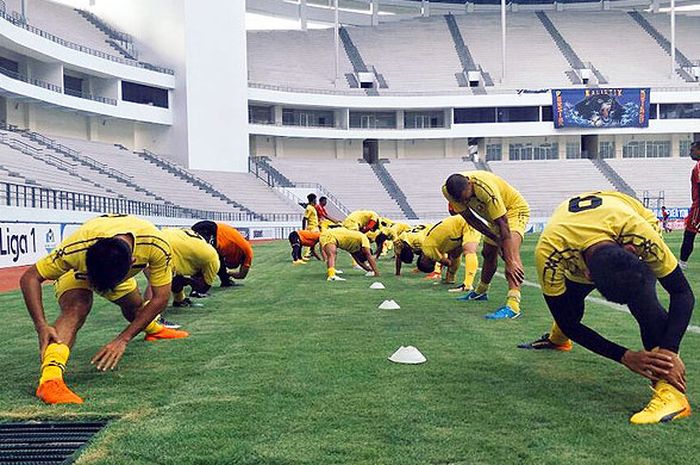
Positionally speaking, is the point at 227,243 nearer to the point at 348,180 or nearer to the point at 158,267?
the point at 158,267

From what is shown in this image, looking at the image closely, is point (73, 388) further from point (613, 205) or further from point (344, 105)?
point (344, 105)

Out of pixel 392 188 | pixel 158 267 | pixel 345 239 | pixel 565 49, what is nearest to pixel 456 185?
pixel 158 267

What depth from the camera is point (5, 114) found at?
35.2m

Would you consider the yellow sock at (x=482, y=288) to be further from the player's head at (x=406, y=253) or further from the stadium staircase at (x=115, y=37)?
the stadium staircase at (x=115, y=37)

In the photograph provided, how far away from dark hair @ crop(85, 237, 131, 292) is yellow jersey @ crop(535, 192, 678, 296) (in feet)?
8.34

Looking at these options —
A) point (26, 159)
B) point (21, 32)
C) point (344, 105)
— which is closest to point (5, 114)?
point (21, 32)

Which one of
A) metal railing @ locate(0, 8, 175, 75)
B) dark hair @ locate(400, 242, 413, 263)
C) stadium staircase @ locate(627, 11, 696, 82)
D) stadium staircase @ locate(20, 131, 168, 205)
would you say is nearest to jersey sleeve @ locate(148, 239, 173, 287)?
dark hair @ locate(400, 242, 413, 263)

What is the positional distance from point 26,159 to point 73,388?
26359 mm

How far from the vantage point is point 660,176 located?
4900 cm

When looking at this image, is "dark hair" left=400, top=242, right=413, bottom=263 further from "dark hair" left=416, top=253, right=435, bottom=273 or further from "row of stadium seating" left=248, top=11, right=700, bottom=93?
"row of stadium seating" left=248, top=11, right=700, bottom=93

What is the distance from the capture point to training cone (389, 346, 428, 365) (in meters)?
5.04

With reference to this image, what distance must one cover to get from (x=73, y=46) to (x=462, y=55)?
105 ft

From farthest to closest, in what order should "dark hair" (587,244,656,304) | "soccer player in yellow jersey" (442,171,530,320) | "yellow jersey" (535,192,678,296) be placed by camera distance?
"soccer player in yellow jersey" (442,171,530,320) < "yellow jersey" (535,192,678,296) < "dark hair" (587,244,656,304)

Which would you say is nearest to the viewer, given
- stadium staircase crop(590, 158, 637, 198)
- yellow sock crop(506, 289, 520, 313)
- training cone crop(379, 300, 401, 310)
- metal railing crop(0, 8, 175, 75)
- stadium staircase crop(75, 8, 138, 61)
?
yellow sock crop(506, 289, 520, 313)
